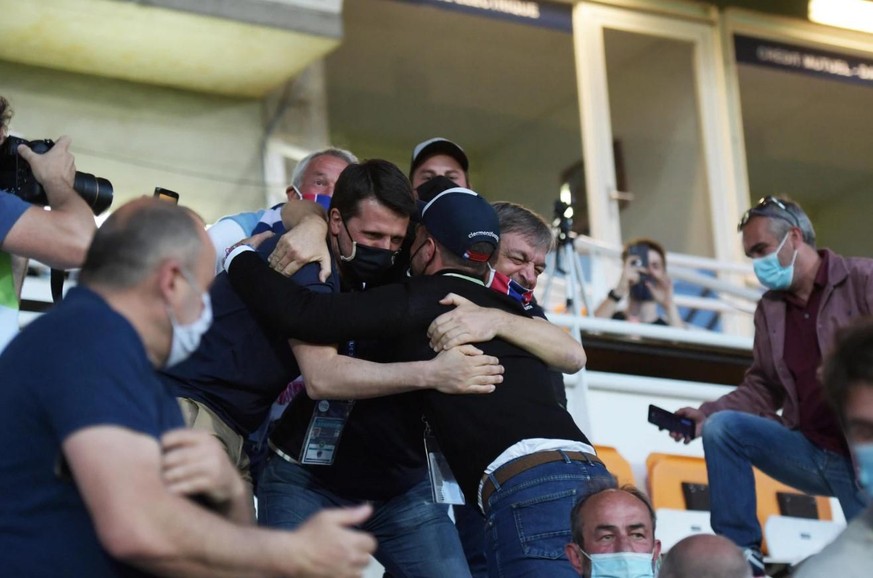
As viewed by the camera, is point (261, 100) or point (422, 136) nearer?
point (261, 100)

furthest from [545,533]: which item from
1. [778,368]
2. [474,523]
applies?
[778,368]

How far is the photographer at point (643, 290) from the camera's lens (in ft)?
28.5

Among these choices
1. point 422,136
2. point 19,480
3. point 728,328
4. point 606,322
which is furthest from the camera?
point 422,136

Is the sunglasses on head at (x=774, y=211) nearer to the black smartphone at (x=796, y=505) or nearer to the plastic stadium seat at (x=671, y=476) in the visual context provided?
the plastic stadium seat at (x=671, y=476)

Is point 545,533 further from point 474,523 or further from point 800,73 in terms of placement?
point 800,73

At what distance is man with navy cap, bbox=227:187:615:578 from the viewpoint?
3.53 meters

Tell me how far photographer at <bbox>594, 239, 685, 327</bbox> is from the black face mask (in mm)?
4746

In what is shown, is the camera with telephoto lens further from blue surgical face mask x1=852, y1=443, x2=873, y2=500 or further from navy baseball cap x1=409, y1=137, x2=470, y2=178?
blue surgical face mask x1=852, y1=443, x2=873, y2=500

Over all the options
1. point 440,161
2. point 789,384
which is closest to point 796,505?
point 789,384

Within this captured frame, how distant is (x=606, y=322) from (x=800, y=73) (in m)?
7.12

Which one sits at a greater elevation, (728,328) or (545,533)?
(728,328)

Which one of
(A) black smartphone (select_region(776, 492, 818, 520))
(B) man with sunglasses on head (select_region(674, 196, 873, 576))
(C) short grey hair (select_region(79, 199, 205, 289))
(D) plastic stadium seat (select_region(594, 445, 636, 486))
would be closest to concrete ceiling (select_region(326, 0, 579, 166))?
(A) black smartphone (select_region(776, 492, 818, 520))

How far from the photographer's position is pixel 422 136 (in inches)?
586

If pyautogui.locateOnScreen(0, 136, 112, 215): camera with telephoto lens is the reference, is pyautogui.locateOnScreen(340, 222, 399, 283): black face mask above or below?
below
